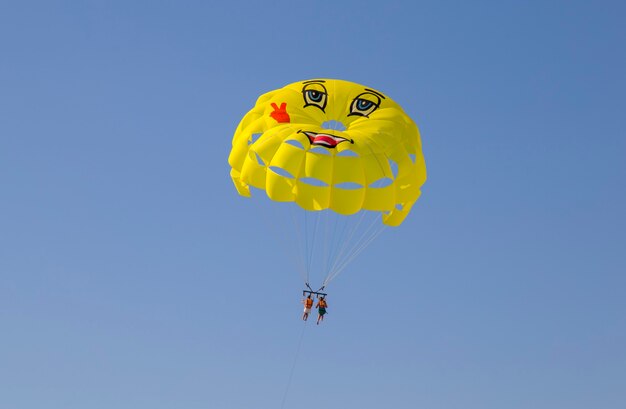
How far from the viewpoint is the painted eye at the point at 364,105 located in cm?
4294

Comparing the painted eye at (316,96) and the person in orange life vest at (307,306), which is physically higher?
the painted eye at (316,96)

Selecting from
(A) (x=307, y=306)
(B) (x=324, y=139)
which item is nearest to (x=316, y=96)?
(B) (x=324, y=139)

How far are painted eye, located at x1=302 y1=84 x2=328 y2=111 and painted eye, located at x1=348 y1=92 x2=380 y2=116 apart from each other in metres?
0.92

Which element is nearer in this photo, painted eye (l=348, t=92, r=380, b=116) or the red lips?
the red lips

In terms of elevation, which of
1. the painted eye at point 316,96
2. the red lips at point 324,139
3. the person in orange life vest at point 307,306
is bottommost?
the person in orange life vest at point 307,306

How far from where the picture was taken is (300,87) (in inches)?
1719

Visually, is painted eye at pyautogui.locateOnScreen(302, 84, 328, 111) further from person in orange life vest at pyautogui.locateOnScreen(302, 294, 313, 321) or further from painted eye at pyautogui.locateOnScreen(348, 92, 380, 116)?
person in orange life vest at pyautogui.locateOnScreen(302, 294, 313, 321)

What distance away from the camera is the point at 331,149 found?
4078cm

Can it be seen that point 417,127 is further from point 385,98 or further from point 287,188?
point 287,188

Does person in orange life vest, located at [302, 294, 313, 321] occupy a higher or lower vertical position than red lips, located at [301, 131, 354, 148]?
lower

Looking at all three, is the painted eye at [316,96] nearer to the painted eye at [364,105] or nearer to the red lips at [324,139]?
the painted eye at [364,105]

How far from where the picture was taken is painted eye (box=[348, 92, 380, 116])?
42938 mm

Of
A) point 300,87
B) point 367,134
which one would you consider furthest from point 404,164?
point 300,87

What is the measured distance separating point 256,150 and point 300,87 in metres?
3.38
